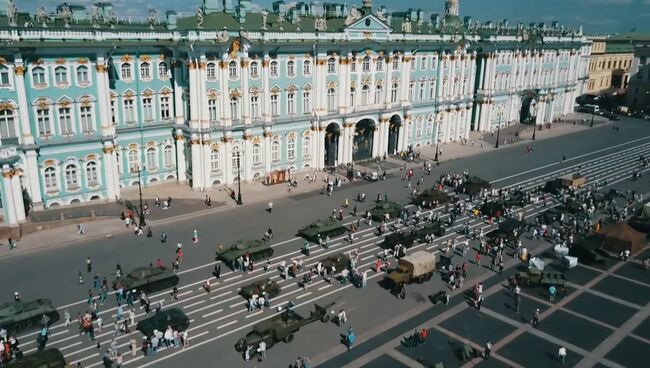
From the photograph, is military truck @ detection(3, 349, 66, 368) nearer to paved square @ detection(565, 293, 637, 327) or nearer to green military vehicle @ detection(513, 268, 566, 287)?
green military vehicle @ detection(513, 268, 566, 287)

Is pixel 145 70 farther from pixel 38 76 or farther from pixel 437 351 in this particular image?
pixel 437 351

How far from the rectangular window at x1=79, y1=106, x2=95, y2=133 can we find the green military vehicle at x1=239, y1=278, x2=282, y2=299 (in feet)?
83.1

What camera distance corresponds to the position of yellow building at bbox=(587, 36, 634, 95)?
431 feet

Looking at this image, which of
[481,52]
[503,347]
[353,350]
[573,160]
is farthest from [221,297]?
[481,52]

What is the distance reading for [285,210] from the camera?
54.8m

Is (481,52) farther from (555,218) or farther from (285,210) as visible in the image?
(285,210)

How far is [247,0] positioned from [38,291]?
4064 cm

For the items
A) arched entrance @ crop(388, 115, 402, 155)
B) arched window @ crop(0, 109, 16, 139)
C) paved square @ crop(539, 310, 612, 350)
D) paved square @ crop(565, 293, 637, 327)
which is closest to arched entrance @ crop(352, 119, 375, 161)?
arched entrance @ crop(388, 115, 402, 155)

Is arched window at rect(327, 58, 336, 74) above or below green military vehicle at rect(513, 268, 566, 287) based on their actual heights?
above

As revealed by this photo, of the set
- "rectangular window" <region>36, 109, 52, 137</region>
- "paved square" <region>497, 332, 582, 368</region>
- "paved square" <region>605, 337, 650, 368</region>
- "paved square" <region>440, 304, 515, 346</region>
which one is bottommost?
"paved square" <region>605, 337, 650, 368</region>

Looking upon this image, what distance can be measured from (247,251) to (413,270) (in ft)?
41.4

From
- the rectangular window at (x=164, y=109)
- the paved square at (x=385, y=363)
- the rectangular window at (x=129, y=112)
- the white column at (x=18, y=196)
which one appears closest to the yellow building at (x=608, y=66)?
the rectangular window at (x=164, y=109)

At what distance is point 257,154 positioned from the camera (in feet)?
209

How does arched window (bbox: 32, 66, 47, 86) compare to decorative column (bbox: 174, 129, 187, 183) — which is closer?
arched window (bbox: 32, 66, 47, 86)
